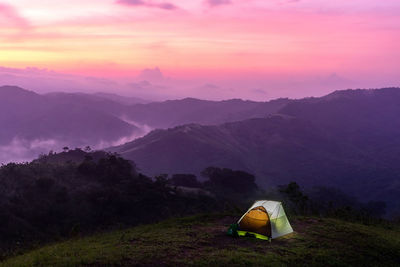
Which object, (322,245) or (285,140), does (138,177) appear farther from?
(285,140)

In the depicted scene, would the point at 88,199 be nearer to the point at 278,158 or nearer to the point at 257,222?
the point at 257,222

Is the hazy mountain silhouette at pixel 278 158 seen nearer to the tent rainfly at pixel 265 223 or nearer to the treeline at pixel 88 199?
the treeline at pixel 88 199

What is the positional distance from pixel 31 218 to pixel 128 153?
111 metres

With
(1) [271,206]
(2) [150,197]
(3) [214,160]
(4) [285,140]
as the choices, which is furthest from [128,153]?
(1) [271,206]

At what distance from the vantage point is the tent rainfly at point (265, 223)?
1688cm

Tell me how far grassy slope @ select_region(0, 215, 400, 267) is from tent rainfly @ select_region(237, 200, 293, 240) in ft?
1.32

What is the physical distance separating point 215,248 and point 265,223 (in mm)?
3329

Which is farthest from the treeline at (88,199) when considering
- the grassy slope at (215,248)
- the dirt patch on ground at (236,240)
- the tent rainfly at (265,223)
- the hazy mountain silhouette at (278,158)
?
the hazy mountain silhouette at (278,158)

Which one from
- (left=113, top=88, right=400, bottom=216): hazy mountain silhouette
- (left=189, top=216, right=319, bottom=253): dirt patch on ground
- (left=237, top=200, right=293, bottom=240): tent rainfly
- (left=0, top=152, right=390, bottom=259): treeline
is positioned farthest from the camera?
(left=113, top=88, right=400, bottom=216): hazy mountain silhouette

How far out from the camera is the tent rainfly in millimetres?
16875

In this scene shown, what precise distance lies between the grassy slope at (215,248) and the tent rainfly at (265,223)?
1.32 ft

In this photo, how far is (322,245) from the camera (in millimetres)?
16094

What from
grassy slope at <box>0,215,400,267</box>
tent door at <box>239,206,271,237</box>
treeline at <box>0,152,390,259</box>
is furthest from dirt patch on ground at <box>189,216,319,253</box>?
treeline at <box>0,152,390,259</box>

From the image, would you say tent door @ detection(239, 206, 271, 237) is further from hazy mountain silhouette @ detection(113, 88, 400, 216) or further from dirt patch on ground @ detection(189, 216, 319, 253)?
hazy mountain silhouette @ detection(113, 88, 400, 216)
